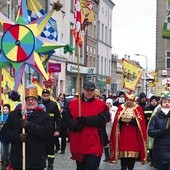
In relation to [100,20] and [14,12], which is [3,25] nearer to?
[14,12]

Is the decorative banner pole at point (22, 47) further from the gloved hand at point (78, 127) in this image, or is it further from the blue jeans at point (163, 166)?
the blue jeans at point (163, 166)

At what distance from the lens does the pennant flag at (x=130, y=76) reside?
2416 centimetres

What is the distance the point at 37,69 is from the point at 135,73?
17160 millimetres

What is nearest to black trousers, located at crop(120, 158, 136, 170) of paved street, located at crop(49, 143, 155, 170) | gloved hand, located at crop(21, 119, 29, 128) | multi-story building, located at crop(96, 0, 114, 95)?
paved street, located at crop(49, 143, 155, 170)

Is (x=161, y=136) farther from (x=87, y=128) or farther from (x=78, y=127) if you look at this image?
(x=78, y=127)

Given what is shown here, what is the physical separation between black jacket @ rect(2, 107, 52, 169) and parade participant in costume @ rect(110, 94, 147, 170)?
13.8ft

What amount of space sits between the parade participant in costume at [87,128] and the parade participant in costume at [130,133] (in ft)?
6.89

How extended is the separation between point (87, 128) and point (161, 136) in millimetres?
1143

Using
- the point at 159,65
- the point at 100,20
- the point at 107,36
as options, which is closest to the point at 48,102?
the point at 159,65

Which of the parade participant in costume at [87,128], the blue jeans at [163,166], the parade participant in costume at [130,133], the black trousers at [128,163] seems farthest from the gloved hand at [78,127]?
the black trousers at [128,163]

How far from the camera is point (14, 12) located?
28.4m

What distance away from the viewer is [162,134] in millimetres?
8992

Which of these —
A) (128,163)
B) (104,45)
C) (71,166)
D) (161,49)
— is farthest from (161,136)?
(104,45)

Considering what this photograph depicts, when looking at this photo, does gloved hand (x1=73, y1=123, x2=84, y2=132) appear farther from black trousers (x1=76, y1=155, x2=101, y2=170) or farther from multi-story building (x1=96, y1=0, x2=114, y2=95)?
multi-story building (x1=96, y1=0, x2=114, y2=95)
